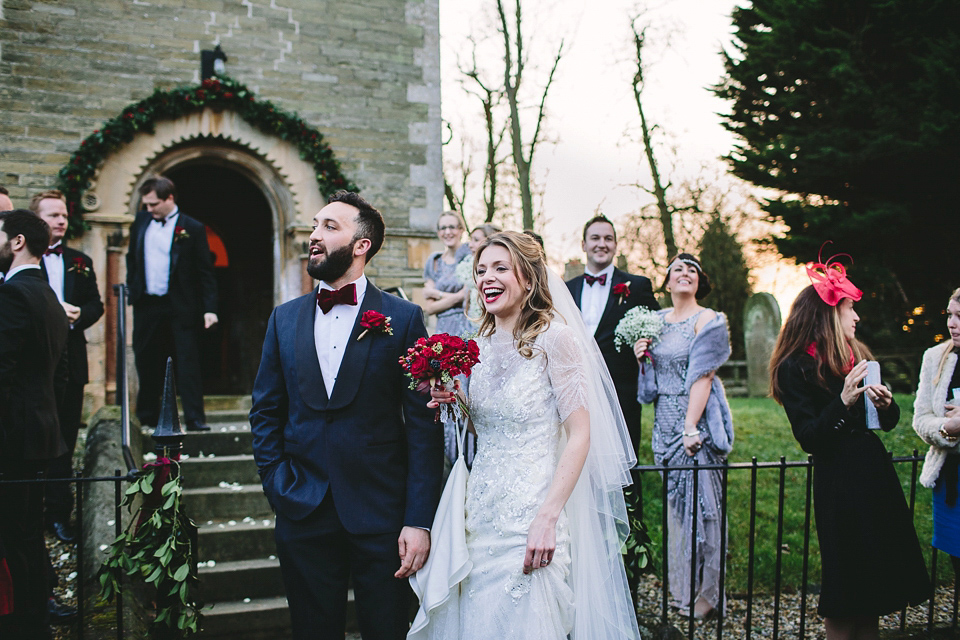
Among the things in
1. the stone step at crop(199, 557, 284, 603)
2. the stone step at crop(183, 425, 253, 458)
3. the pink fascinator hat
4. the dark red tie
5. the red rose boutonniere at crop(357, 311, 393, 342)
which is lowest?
the stone step at crop(199, 557, 284, 603)

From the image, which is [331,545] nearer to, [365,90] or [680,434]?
[680,434]

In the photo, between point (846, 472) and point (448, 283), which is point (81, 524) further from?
point (846, 472)

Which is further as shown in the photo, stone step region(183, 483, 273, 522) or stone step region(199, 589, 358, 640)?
stone step region(183, 483, 273, 522)

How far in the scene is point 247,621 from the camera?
13.9 feet

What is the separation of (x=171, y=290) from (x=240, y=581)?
278 centimetres

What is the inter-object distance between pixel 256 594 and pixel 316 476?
2.47 meters

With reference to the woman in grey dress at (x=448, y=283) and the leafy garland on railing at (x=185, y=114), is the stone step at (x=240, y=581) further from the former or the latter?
the leafy garland on railing at (x=185, y=114)

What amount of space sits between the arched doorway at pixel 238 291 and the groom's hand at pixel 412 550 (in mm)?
10148

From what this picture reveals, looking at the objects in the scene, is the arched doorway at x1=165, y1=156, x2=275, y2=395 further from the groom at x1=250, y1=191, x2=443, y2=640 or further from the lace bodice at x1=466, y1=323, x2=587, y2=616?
the lace bodice at x1=466, y1=323, x2=587, y2=616

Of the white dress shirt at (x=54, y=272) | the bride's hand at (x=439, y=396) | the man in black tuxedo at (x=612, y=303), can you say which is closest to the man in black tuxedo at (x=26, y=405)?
the white dress shirt at (x=54, y=272)

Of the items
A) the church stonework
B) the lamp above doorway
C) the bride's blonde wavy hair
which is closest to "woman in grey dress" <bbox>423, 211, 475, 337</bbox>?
the bride's blonde wavy hair

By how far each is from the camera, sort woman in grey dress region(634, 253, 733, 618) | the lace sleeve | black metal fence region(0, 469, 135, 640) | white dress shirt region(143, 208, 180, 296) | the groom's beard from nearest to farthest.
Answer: the lace sleeve, the groom's beard, black metal fence region(0, 469, 135, 640), woman in grey dress region(634, 253, 733, 618), white dress shirt region(143, 208, 180, 296)

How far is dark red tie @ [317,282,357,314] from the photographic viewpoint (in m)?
2.70

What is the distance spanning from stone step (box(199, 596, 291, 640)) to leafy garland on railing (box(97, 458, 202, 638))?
0.93m
